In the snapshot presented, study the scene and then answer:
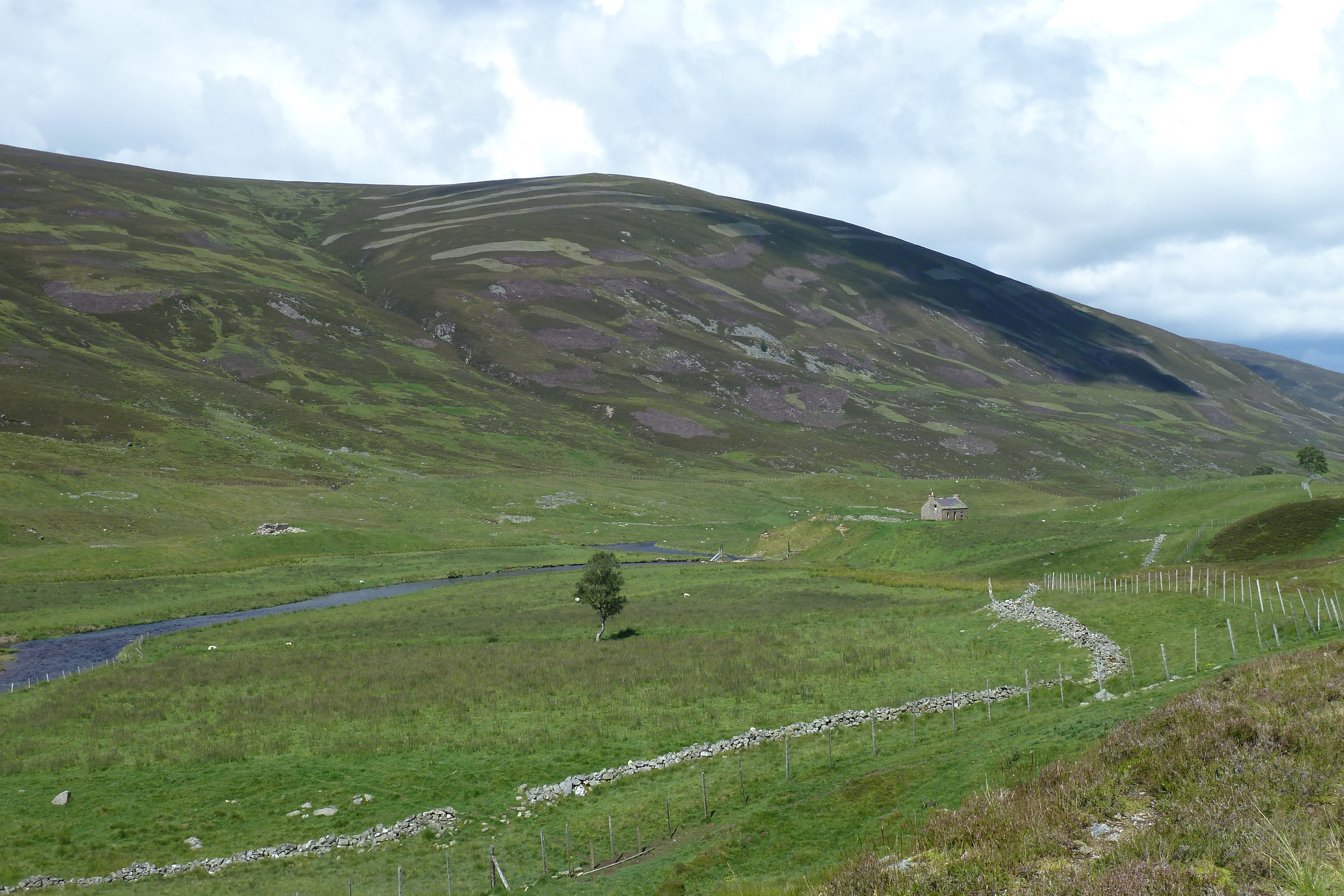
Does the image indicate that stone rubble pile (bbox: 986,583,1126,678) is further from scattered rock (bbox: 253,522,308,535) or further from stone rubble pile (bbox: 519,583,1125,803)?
scattered rock (bbox: 253,522,308,535)

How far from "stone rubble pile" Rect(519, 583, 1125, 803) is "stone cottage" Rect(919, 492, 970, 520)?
69.5 m

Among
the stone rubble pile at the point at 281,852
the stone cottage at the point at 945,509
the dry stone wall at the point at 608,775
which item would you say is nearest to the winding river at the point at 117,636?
the stone rubble pile at the point at 281,852

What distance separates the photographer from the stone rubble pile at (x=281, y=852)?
24547mm

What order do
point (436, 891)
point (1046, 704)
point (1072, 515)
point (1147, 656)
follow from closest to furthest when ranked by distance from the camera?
1. point (436, 891)
2. point (1046, 704)
3. point (1147, 656)
4. point (1072, 515)

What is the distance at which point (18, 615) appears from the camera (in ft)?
223

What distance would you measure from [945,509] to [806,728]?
8256 centimetres

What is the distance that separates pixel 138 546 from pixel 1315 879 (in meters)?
110

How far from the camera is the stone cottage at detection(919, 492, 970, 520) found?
10981 centimetres

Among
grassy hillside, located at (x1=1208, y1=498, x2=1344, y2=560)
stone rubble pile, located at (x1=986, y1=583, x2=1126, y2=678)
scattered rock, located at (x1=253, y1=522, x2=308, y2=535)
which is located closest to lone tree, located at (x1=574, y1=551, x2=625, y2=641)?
stone rubble pile, located at (x1=986, y1=583, x2=1126, y2=678)

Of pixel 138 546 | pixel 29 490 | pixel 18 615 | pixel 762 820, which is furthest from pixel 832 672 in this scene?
pixel 29 490

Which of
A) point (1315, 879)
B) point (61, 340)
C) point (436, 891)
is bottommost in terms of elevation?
point (436, 891)

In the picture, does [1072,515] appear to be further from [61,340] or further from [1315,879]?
[61,340]

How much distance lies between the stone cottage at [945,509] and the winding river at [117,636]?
50402mm

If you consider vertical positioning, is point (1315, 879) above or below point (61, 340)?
below
